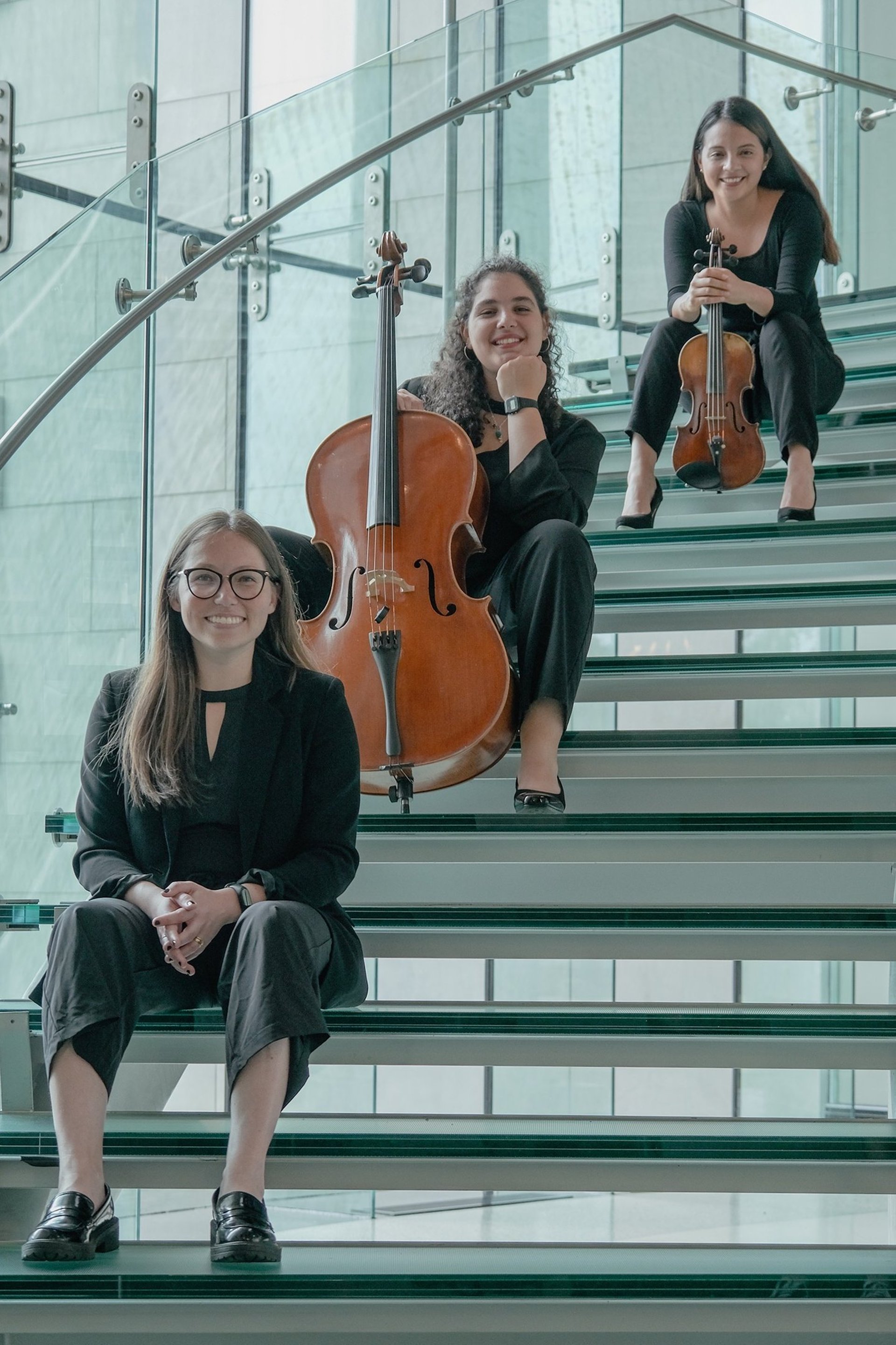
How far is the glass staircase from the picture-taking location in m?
1.65

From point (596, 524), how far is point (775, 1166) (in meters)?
1.82

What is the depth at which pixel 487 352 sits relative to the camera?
2.60 meters

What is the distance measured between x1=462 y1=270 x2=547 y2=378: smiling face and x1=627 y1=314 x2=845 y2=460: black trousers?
461 millimetres

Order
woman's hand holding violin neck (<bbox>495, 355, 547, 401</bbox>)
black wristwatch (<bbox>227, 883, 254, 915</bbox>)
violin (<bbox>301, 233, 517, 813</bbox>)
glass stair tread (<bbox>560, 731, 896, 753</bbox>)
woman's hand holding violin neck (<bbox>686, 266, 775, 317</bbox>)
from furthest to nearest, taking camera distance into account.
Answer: woman's hand holding violin neck (<bbox>686, 266, 775, 317</bbox>), woman's hand holding violin neck (<bbox>495, 355, 547, 401</bbox>), glass stair tread (<bbox>560, 731, 896, 753</bbox>), violin (<bbox>301, 233, 517, 813</bbox>), black wristwatch (<bbox>227, 883, 254, 915</bbox>)

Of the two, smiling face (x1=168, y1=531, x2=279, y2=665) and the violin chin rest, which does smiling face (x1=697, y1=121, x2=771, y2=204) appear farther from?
smiling face (x1=168, y1=531, x2=279, y2=665)

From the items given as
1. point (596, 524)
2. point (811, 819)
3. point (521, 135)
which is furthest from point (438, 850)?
point (521, 135)

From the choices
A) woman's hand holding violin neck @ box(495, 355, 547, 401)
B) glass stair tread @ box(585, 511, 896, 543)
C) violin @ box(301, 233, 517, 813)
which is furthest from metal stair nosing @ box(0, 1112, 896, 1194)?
glass stair tread @ box(585, 511, 896, 543)

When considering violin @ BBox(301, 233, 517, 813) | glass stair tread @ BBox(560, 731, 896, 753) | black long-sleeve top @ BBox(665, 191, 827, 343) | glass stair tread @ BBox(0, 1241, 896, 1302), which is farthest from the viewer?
black long-sleeve top @ BBox(665, 191, 827, 343)

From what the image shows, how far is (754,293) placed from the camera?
2.99 m

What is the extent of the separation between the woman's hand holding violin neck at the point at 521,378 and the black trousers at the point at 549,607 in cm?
25

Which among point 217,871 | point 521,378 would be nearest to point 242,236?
point 521,378

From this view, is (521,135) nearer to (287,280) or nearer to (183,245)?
(287,280)

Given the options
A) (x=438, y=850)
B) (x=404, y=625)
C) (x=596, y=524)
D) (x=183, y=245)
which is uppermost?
(x=183, y=245)

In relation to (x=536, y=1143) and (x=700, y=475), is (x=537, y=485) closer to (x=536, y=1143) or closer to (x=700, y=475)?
A: (x=700, y=475)
